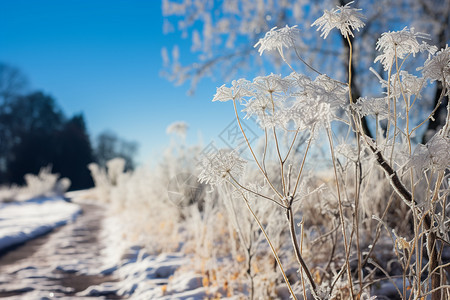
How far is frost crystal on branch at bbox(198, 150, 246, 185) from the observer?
3.43ft

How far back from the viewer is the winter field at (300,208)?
100 cm

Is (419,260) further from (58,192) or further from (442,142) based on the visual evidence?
(58,192)

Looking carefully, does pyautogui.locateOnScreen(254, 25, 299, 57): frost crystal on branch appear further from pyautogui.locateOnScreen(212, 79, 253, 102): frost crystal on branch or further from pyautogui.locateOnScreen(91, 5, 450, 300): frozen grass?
pyautogui.locateOnScreen(212, 79, 253, 102): frost crystal on branch

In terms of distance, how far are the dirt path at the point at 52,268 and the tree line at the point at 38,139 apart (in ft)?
65.4

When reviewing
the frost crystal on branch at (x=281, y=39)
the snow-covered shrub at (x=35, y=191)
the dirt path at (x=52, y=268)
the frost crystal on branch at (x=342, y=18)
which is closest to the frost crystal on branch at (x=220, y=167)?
the frost crystal on branch at (x=281, y=39)

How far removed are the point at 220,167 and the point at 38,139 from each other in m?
26.1

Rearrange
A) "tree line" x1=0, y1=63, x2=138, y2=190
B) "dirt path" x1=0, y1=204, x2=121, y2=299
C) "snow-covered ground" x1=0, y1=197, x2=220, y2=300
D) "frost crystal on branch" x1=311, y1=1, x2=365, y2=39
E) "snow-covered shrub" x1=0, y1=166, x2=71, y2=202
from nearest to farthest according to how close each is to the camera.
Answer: "frost crystal on branch" x1=311, y1=1, x2=365, y2=39, "snow-covered ground" x1=0, y1=197, x2=220, y2=300, "dirt path" x1=0, y1=204, x2=121, y2=299, "snow-covered shrub" x1=0, y1=166, x2=71, y2=202, "tree line" x1=0, y1=63, x2=138, y2=190

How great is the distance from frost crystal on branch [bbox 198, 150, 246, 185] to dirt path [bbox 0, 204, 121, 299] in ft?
6.55

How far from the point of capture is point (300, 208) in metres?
2.66

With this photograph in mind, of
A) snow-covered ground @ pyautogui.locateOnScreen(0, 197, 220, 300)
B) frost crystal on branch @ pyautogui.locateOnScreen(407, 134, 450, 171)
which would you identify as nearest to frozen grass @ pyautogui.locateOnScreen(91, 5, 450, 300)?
frost crystal on branch @ pyautogui.locateOnScreen(407, 134, 450, 171)

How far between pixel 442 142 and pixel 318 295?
1.93 feet

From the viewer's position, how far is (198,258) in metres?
2.92

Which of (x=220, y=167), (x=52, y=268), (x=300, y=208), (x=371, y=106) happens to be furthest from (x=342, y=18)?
(x=52, y=268)

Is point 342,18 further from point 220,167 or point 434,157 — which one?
point 220,167
